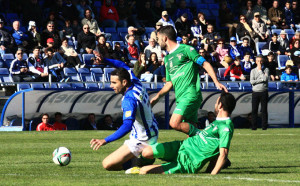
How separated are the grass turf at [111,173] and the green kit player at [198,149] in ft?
0.75

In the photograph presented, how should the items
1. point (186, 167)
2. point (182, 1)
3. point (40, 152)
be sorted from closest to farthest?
point (186, 167), point (40, 152), point (182, 1)

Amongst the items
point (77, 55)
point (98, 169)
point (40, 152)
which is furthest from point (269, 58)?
point (98, 169)

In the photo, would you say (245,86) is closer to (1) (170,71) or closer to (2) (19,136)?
(2) (19,136)

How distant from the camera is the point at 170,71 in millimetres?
11000

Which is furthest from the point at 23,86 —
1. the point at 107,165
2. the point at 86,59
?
the point at 107,165

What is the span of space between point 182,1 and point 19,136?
1493 cm

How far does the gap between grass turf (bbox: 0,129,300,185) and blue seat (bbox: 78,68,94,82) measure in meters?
7.56

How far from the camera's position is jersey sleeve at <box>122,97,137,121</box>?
29.4ft

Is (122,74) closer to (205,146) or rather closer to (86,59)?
(205,146)

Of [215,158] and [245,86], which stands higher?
[215,158]

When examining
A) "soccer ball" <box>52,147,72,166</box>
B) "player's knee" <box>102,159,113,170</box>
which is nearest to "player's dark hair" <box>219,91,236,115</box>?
"player's knee" <box>102,159,113,170</box>

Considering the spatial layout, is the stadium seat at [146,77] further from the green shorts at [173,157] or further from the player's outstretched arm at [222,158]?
the player's outstretched arm at [222,158]

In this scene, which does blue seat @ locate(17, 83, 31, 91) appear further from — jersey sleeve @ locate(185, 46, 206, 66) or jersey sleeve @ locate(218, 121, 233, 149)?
jersey sleeve @ locate(218, 121, 233, 149)

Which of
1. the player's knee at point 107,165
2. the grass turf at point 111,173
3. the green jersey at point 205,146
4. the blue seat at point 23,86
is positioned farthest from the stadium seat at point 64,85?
the green jersey at point 205,146
